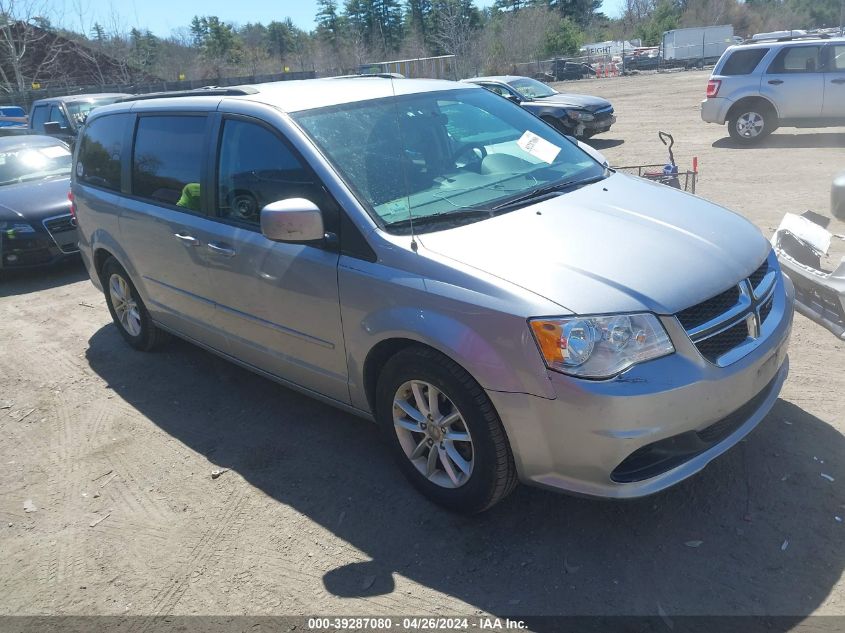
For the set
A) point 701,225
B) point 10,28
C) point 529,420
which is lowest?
point 529,420

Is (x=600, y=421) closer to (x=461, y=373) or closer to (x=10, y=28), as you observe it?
(x=461, y=373)

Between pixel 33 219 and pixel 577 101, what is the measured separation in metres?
11.5

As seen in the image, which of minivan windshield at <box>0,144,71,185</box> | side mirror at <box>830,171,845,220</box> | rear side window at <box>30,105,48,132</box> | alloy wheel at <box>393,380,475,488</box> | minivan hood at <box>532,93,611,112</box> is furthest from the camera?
minivan hood at <box>532,93,611,112</box>

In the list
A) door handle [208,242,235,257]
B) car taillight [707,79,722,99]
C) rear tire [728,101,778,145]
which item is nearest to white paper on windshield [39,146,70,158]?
door handle [208,242,235,257]

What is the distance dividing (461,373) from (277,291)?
128cm

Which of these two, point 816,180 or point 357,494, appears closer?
point 357,494

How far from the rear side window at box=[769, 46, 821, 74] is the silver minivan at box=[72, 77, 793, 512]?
1114 centimetres

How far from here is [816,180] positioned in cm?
970

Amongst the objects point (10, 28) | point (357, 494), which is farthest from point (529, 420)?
point (10, 28)

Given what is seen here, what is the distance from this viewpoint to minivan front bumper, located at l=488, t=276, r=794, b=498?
8.67 ft

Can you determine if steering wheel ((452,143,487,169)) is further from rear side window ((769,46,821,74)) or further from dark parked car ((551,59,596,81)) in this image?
dark parked car ((551,59,596,81))

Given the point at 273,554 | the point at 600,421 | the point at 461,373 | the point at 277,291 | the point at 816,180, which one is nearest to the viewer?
the point at 600,421

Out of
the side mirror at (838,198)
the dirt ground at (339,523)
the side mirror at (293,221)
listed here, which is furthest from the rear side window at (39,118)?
the side mirror at (838,198)

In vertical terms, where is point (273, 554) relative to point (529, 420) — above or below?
below
